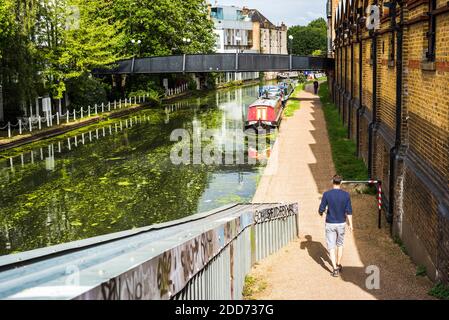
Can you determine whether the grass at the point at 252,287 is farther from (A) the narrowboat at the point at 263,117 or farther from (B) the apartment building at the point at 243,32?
(B) the apartment building at the point at 243,32

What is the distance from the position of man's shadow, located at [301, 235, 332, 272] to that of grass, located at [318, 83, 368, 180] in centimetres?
751

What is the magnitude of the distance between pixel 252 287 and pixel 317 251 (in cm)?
256

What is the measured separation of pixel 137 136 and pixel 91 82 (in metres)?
11.2

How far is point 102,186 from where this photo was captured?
2062cm

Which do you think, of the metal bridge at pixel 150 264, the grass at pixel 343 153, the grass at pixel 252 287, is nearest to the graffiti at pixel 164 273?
the metal bridge at pixel 150 264

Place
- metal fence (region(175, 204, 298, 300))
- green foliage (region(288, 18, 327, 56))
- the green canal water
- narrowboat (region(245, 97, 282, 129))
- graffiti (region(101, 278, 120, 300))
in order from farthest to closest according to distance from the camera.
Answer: green foliage (region(288, 18, 327, 56)) < narrowboat (region(245, 97, 282, 129)) < the green canal water < metal fence (region(175, 204, 298, 300)) < graffiti (region(101, 278, 120, 300))

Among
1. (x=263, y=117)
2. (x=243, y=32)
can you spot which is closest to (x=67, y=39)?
(x=263, y=117)

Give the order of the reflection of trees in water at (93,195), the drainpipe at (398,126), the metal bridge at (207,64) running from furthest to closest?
the metal bridge at (207,64)
the reflection of trees in water at (93,195)
the drainpipe at (398,126)

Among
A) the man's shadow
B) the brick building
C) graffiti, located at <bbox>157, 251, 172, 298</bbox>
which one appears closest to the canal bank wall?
the brick building

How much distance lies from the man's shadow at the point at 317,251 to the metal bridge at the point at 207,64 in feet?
138

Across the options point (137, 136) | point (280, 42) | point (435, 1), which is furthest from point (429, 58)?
point (280, 42)

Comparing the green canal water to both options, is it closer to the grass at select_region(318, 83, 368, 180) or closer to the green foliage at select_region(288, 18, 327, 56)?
the grass at select_region(318, 83, 368, 180)

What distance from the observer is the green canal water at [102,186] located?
52.5ft

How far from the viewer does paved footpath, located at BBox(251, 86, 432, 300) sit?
27.6 ft
